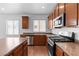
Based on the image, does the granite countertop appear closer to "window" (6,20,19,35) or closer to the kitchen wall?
the kitchen wall

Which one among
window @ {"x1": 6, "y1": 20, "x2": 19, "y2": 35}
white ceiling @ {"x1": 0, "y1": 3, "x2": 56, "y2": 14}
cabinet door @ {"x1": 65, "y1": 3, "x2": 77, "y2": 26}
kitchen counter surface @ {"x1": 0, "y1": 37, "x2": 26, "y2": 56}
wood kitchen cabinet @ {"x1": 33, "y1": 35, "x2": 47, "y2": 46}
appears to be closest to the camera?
kitchen counter surface @ {"x1": 0, "y1": 37, "x2": 26, "y2": 56}

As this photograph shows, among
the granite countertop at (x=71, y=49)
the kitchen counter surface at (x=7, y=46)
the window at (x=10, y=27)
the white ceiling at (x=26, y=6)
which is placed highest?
the white ceiling at (x=26, y=6)

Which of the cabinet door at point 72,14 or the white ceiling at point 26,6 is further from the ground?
the white ceiling at point 26,6

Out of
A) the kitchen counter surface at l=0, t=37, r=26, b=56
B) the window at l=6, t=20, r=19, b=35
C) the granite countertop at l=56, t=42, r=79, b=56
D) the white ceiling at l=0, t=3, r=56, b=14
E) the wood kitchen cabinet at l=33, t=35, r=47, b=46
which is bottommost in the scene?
the wood kitchen cabinet at l=33, t=35, r=47, b=46

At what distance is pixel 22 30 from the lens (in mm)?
9711

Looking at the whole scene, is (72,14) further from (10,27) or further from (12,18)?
(10,27)

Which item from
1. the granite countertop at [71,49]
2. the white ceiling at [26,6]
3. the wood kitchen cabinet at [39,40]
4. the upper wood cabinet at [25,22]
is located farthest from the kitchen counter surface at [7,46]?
the upper wood cabinet at [25,22]

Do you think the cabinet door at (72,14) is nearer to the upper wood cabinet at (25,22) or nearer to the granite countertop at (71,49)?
Result: the granite countertop at (71,49)

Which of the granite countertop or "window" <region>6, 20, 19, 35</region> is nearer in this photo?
the granite countertop

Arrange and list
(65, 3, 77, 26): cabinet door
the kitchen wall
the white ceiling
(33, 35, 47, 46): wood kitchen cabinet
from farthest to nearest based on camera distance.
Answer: the kitchen wall < (33, 35, 47, 46): wood kitchen cabinet < the white ceiling < (65, 3, 77, 26): cabinet door

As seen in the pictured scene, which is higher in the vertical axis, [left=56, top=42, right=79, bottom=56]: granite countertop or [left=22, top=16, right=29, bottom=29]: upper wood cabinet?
[left=22, top=16, right=29, bottom=29]: upper wood cabinet

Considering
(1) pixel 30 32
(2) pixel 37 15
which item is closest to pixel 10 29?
(1) pixel 30 32

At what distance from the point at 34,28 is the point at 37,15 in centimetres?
97

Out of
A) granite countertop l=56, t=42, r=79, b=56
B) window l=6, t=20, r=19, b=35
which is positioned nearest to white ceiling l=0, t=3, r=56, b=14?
window l=6, t=20, r=19, b=35
